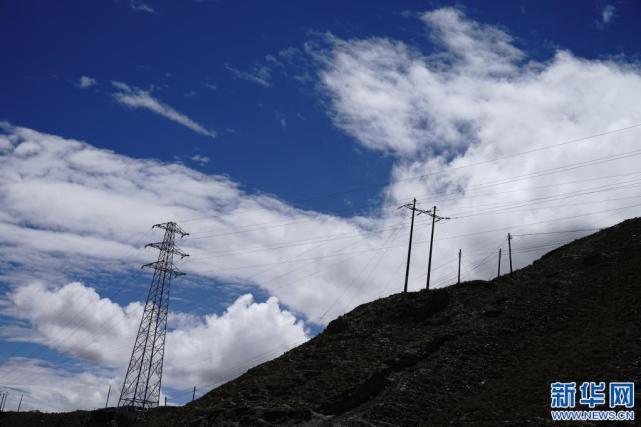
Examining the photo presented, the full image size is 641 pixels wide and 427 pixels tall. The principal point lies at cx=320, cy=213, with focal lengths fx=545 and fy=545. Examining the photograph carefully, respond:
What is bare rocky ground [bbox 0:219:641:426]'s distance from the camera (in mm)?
29234

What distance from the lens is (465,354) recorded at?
1421 inches

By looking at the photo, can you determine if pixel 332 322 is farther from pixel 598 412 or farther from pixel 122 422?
pixel 598 412

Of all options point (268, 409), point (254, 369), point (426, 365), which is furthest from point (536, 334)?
point (254, 369)

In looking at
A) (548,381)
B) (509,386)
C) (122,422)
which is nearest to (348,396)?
(509,386)

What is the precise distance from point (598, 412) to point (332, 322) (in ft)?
96.0

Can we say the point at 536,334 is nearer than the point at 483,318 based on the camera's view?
Yes

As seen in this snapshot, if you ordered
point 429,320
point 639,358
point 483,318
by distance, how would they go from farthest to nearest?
point 429,320
point 483,318
point 639,358

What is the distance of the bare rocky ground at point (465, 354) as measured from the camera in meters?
29.2

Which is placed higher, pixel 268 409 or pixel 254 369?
pixel 254 369

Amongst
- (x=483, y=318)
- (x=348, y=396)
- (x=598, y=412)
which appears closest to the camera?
(x=598, y=412)

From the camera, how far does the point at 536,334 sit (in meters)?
37.1

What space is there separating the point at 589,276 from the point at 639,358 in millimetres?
17183

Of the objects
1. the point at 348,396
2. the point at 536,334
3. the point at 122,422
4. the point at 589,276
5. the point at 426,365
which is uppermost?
the point at 589,276

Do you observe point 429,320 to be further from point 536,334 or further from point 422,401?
point 422,401
